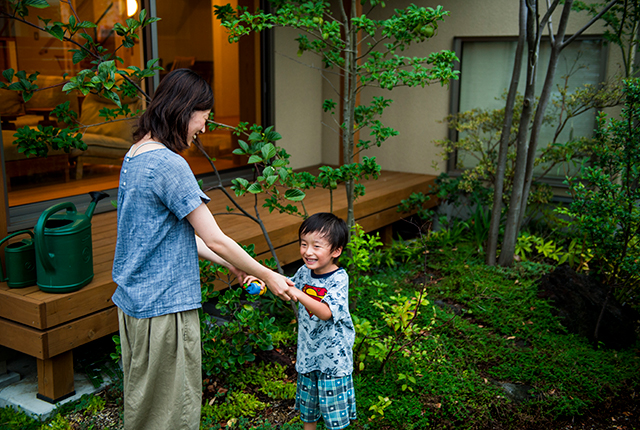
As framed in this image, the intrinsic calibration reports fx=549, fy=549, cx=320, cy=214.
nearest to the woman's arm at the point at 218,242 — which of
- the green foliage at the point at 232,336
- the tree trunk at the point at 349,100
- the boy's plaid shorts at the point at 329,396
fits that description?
the boy's plaid shorts at the point at 329,396

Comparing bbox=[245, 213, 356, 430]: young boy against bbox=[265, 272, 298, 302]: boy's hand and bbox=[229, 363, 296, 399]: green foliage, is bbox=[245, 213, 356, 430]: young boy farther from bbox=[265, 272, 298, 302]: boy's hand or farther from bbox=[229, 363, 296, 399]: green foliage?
bbox=[229, 363, 296, 399]: green foliage

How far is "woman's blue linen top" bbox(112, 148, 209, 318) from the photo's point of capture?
1911mm

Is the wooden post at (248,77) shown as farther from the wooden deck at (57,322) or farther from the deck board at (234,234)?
the wooden deck at (57,322)

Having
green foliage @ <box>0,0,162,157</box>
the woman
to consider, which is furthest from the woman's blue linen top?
green foliage @ <box>0,0,162,157</box>

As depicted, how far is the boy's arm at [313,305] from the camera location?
7.11 ft

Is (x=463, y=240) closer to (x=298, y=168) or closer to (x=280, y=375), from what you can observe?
(x=298, y=168)

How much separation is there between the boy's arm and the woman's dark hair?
0.71 metres

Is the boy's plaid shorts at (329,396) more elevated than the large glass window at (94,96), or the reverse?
the large glass window at (94,96)

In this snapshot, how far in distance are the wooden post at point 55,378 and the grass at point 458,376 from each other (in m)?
0.13

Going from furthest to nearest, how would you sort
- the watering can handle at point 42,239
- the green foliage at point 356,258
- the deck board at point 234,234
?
the green foliage at point 356,258
the deck board at point 234,234
the watering can handle at point 42,239

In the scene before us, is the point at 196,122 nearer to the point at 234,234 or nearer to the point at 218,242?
the point at 218,242

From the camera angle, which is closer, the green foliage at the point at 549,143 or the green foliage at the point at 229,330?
the green foliage at the point at 229,330

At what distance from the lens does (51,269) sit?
305 cm

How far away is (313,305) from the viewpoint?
7.25ft
